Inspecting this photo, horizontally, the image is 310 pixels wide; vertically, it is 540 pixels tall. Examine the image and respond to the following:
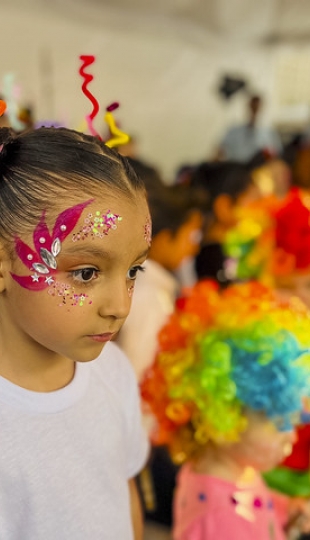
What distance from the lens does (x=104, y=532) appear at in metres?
1.01

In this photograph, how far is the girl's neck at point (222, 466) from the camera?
1.53 metres

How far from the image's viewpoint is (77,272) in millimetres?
833

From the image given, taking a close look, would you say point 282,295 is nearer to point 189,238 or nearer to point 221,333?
point 189,238

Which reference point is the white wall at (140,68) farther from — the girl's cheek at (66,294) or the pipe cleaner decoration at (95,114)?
the girl's cheek at (66,294)

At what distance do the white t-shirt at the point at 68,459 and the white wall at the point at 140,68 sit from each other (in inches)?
126

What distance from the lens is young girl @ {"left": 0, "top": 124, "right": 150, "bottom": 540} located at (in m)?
0.82

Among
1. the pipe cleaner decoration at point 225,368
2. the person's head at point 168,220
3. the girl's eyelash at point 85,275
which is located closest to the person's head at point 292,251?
the person's head at point 168,220

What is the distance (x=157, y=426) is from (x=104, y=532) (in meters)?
0.68

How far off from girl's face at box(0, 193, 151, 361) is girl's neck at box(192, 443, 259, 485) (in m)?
0.80

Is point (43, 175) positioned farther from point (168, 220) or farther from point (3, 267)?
point (168, 220)

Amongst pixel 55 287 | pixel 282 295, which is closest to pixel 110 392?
pixel 55 287

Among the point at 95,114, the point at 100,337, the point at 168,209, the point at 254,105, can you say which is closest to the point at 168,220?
the point at 168,209

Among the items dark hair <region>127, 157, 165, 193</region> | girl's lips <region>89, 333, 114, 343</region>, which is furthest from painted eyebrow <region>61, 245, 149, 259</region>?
dark hair <region>127, 157, 165, 193</region>

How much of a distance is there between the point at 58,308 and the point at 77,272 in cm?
6
